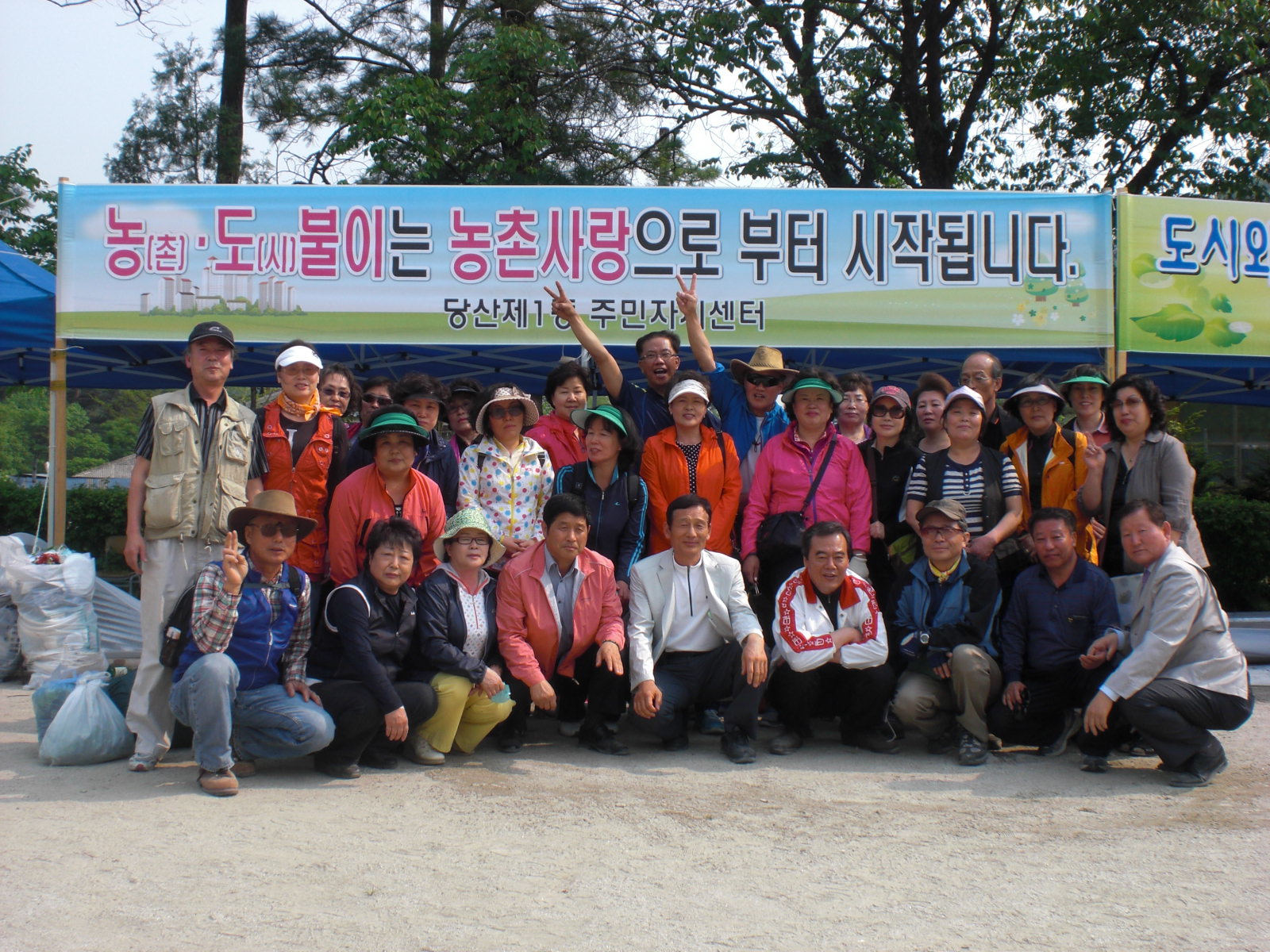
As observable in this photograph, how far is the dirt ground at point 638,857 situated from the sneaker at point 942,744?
0.18m

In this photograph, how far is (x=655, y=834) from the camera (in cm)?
336

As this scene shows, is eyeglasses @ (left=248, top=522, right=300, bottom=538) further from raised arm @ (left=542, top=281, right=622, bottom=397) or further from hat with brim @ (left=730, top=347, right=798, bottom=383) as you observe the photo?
hat with brim @ (left=730, top=347, right=798, bottom=383)

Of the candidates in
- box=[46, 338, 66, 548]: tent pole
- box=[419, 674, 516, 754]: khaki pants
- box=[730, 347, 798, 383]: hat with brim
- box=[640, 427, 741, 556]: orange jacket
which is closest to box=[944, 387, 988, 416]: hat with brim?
box=[730, 347, 798, 383]: hat with brim

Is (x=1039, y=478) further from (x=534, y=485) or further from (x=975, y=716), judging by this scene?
(x=534, y=485)

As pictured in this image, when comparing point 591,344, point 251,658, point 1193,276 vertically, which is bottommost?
point 251,658

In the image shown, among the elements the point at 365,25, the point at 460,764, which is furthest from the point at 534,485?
the point at 365,25

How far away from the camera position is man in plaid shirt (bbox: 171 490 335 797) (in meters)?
3.76

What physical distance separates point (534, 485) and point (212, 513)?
4.59 ft

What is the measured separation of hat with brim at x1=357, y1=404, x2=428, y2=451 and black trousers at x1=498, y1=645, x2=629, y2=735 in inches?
43.9

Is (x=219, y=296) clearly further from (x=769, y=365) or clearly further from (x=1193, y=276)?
(x=1193, y=276)

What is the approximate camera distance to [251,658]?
13.0ft

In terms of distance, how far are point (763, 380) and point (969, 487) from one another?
115cm

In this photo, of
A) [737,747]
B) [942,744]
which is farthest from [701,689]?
[942,744]

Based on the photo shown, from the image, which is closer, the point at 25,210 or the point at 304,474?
the point at 304,474
